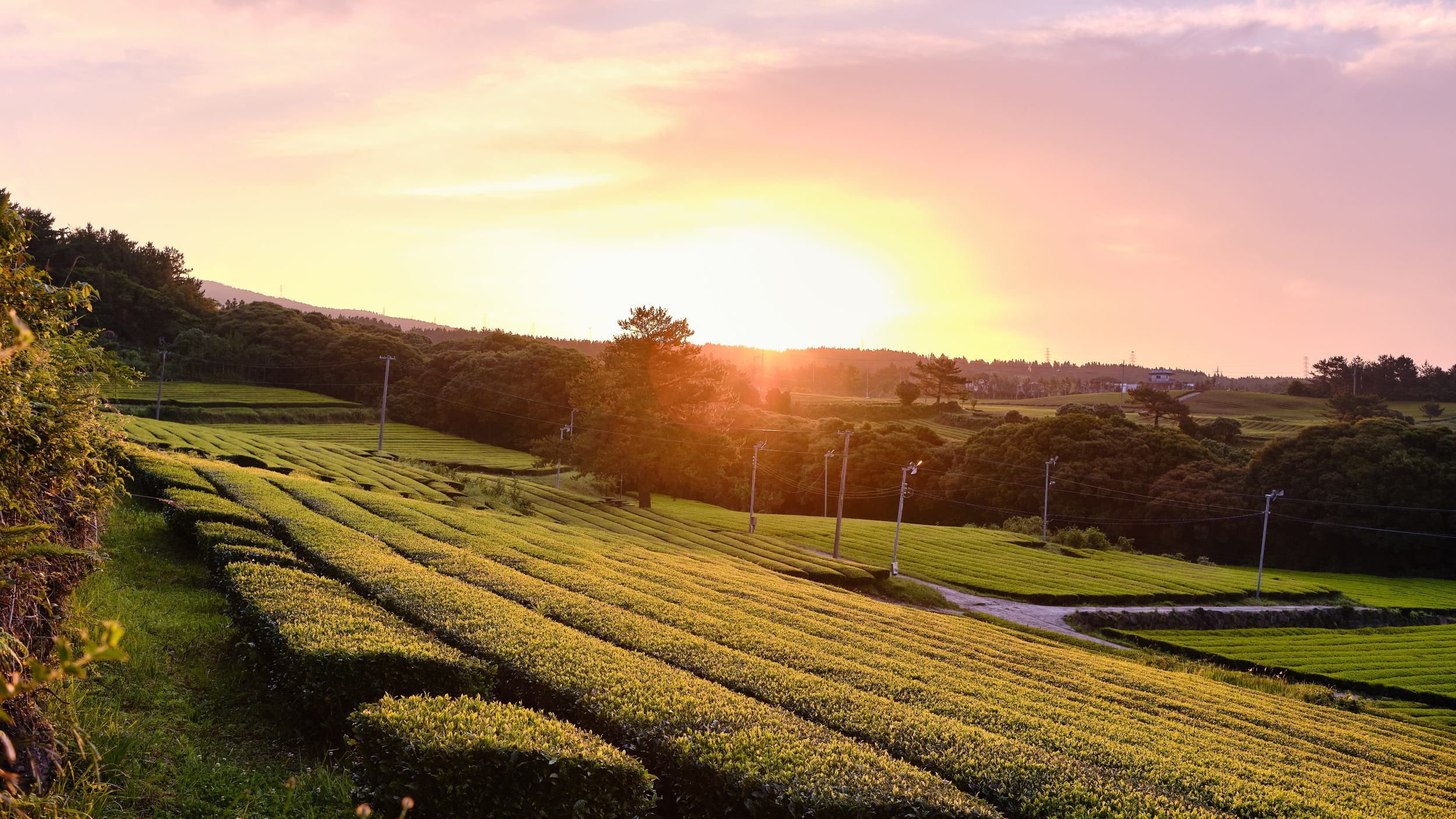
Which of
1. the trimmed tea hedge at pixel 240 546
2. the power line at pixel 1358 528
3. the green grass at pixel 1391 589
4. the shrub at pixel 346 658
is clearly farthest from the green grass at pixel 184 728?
the power line at pixel 1358 528

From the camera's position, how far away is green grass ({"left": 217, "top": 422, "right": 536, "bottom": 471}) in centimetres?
7562

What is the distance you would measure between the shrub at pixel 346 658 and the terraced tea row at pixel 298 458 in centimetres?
2783

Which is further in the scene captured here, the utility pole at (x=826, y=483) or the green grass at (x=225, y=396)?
the utility pole at (x=826, y=483)

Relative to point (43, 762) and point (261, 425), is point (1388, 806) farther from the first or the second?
point (261, 425)

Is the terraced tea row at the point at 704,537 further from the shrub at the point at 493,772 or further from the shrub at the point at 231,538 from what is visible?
the shrub at the point at 493,772

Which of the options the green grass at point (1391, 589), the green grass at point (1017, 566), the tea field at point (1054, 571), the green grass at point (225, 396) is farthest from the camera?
the green grass at point (225, 396)

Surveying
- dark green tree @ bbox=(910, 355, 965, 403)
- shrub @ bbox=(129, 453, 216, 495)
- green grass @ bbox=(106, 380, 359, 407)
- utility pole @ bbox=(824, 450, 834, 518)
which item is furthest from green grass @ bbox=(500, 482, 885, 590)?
dark green tree @ bbox=(910, 355, 965, 403)

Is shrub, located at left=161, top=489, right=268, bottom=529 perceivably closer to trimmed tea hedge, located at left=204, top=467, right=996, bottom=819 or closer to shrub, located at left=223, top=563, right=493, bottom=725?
trimmed tea hedge, located at left=204, top=467, right=996, bottom=819

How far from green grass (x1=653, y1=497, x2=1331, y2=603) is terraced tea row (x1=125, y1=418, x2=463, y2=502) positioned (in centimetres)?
2028

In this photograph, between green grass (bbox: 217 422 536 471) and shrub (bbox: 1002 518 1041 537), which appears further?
shrub (bbox: 1002 518 1041 537)

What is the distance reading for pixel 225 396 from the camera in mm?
82938

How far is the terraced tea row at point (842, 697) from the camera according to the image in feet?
28.2

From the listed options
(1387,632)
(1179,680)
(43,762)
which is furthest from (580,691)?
(1387,632)

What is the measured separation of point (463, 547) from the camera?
21000 mm
